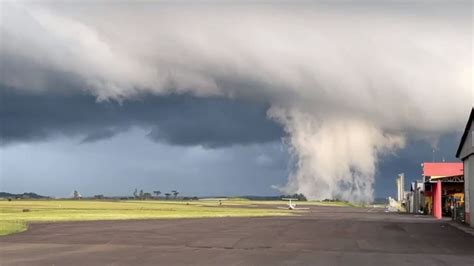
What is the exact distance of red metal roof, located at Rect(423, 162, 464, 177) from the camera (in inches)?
3817

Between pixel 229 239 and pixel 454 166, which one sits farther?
pixel 454 166

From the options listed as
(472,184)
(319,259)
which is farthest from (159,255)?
(472,184)

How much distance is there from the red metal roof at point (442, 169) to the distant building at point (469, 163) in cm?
4823

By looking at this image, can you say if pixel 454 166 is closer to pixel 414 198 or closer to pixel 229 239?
pixel 414 198

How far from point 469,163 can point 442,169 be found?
53197 mm

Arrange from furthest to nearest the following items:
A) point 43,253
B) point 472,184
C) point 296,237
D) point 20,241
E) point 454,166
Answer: point 454,166 → point 472,184 → point 296,237 → point 20,241 → point 43,253

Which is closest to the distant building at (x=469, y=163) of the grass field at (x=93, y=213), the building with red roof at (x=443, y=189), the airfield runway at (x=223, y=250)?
the building with red roof at (x=443, y=189)

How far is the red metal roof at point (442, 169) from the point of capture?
9695 cm

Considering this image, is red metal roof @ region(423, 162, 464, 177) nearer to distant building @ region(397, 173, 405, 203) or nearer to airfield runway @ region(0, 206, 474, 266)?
distant building @ region(397, 173, 405, 203)

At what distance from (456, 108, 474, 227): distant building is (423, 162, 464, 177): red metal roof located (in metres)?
48.2

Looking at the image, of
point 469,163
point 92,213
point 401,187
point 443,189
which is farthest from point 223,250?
point 401,187

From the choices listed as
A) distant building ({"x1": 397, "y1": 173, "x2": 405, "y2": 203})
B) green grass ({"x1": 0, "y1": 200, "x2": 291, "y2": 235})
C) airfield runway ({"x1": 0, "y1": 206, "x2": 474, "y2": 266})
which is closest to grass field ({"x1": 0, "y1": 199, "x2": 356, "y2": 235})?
green grass ({"x1": 0, "y1": 200, "x2": 291, "y2": 235})

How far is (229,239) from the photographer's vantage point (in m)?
28.6

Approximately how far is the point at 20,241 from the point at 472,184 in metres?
34.7
